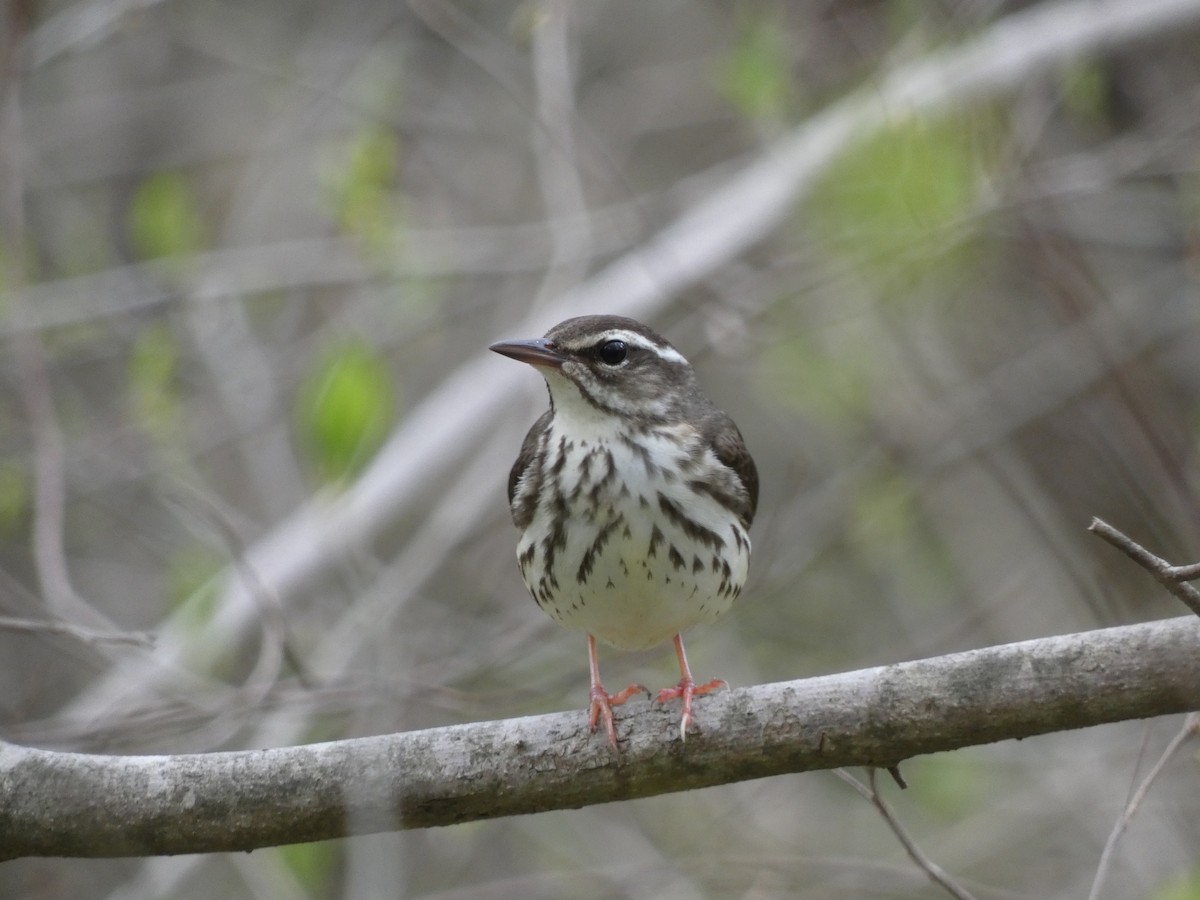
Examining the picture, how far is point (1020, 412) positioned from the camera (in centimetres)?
853

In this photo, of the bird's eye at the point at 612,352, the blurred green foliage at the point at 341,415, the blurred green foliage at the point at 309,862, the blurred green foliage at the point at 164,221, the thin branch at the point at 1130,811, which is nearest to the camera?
the thin branch at the point at 1130,811

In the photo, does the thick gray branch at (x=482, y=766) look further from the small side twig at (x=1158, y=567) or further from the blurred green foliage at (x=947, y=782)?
the blurred green foliage at (x=947, y=782)

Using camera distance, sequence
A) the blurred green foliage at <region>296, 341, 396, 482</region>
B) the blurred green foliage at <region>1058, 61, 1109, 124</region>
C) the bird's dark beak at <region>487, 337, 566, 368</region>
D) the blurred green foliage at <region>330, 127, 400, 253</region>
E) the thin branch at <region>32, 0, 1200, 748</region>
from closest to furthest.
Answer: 1. the bird's dark beak at <region>487, 337, 566, 368</region>
2. the blurred green foliage at <region>296, 341, 396, 482</region>
3. the thin branch at <region>32, 0, 1200, 748</region>
4. the blurred green foliage at <region>330, 127, 400, 253</region>
5. the blurred green foliage at <region>1058, 61, 1109, 124</region>

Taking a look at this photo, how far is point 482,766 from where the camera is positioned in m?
3.96

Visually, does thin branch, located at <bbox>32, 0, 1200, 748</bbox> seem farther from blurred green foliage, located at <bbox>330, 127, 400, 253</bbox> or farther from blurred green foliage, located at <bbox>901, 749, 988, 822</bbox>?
blurred green foliage, located at <bbox>901, 749, 988, 822</bbox>

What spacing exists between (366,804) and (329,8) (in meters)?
7.80

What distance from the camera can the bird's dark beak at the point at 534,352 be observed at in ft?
16.1

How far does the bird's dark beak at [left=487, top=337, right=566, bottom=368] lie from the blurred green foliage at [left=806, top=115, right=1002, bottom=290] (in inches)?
104

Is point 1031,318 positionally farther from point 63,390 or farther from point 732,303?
point 63,390

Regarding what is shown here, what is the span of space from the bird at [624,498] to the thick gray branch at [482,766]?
0.47 meters

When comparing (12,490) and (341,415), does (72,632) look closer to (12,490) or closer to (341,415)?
(341,415)

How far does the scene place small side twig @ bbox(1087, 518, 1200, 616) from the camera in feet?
9.91

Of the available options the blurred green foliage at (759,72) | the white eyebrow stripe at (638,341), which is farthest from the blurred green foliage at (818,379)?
the white eyebrow stripe at (638,341)

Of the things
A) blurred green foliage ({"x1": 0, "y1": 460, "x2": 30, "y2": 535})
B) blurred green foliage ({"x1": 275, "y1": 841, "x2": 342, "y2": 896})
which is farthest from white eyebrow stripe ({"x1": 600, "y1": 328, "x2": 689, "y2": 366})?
blurred green foliage ({"x1": 0, "y1": 460, "x2": 30, "y2": 535})
